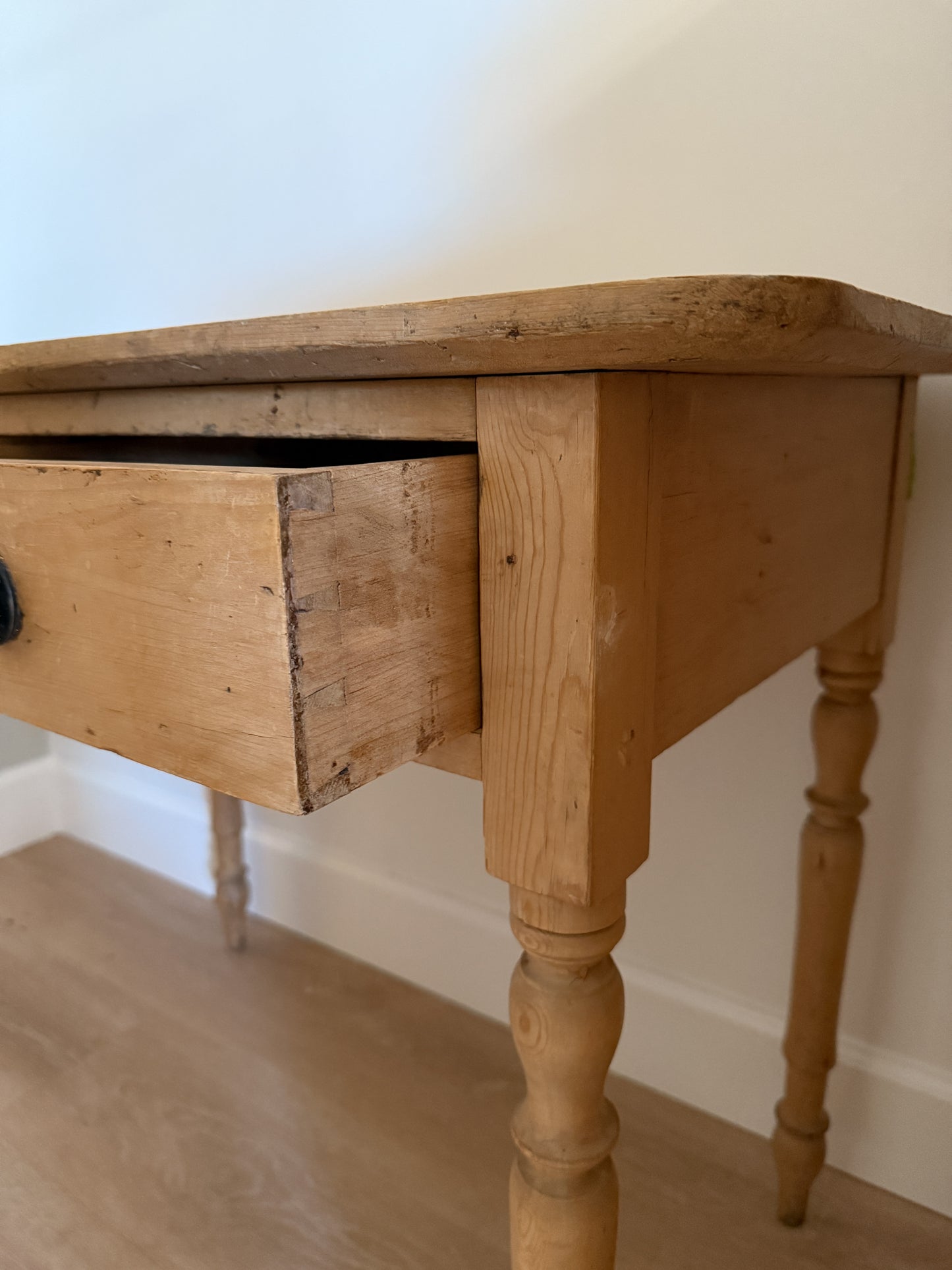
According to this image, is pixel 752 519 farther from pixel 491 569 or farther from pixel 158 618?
pixel 158 618

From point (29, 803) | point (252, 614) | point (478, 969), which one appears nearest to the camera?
point (252, 614)

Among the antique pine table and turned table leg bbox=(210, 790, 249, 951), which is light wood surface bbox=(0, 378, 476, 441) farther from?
turned table leg bbox=(210, 790, 249, 951)

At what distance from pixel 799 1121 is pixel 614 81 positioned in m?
0.99

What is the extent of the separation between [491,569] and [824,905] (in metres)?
0.56

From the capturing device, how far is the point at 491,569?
0.42 meters

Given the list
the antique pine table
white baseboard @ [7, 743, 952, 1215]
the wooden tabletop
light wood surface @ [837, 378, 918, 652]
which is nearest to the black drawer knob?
the antique pine table

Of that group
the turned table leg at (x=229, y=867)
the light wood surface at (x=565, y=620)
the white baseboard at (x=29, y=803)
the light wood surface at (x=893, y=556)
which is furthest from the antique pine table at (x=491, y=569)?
the white baseboard at (x=29, y=803)

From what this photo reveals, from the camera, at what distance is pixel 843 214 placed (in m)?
0.79

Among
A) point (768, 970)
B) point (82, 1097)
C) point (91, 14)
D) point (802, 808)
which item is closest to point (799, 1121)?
point (768, 970)

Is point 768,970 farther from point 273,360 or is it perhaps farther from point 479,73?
point 479,73

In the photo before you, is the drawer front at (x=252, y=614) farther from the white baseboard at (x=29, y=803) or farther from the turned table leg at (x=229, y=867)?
the white baseboard at (x=29, y=803)

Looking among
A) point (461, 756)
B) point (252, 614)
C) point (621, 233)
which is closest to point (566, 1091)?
point (461, 756)

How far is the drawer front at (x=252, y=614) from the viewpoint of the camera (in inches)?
13.4

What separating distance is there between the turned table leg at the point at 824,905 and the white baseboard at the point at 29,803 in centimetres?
137
